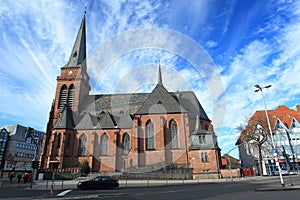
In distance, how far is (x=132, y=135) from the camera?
36.5 metres

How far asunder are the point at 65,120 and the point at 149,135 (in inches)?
667

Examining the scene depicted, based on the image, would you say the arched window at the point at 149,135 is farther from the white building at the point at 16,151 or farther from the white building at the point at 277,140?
the white building at the point at 16,151

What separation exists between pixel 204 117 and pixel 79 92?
27.9 meters

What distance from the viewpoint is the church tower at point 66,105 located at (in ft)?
120

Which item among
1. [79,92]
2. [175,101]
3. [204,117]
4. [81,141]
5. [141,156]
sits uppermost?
[79,92]

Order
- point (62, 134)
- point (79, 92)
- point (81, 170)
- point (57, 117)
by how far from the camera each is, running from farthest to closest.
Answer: point (79, 92) < point (57, 117) < point (62, 134) < point (81, 170)

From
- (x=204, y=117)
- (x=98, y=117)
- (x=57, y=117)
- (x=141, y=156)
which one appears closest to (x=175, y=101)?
(x=204, y=117)

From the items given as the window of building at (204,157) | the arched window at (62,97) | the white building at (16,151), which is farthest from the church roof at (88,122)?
the white building at (16,151)

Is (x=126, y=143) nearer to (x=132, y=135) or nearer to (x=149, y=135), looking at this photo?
(x=132, y=135)

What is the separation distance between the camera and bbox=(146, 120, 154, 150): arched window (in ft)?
117

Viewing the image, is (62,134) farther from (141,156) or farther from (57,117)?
(141,156)

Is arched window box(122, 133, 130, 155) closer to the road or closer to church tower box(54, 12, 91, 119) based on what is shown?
church tower box(54, 12, 91, 119)

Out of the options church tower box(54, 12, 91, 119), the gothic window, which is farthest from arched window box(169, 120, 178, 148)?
church tower box(54, 12, 91, 119)

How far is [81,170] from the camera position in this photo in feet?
110
